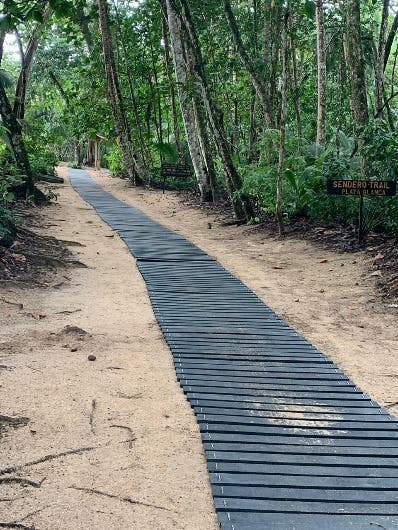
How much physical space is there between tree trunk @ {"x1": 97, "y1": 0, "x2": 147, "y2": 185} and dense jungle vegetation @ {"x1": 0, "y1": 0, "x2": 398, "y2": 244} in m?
0.05

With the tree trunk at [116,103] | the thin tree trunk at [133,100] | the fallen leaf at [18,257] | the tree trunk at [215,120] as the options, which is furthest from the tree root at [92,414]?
the thin tree trunk at [133,100]

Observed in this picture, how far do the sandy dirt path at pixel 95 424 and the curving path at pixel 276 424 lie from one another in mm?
146

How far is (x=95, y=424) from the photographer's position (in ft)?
11.3

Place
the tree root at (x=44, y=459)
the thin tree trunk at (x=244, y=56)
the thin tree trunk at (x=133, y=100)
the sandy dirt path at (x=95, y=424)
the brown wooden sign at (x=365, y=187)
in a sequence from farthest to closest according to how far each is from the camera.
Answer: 1. the thin tree trunk at (x=133, y=100)
2. the thin tree trunk at (x=244, y=56)
3. the brown wooden sign at (x=365, y=187)
4. the tree root at (x=44, y=459)
5. the sandy dirt path at (x=95, y=424)

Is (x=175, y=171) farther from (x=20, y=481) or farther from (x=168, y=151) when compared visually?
(x=20, y=481)

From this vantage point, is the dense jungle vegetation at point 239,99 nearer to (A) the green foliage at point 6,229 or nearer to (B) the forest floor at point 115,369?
(A) the green foliage at point 6,229

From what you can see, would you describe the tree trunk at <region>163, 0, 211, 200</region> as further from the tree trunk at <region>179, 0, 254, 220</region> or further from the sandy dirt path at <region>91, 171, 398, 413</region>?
the sandy dirt path at <region>91, 171, 398, 413</region>

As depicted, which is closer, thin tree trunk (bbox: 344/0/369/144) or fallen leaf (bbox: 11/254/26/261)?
fallen leaf (bbox: 11/254/26/261)

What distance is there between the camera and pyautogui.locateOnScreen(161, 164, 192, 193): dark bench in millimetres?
18875

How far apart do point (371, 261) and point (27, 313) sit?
4.20 m

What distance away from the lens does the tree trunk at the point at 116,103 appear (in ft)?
58.2

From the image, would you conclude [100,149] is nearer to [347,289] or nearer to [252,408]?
[347,289]

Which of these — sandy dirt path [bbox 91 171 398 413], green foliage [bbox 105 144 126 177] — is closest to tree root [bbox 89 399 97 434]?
sandy dirt path [bbox 91 171 398 413]

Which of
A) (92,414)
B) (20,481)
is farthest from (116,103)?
(20,481)
